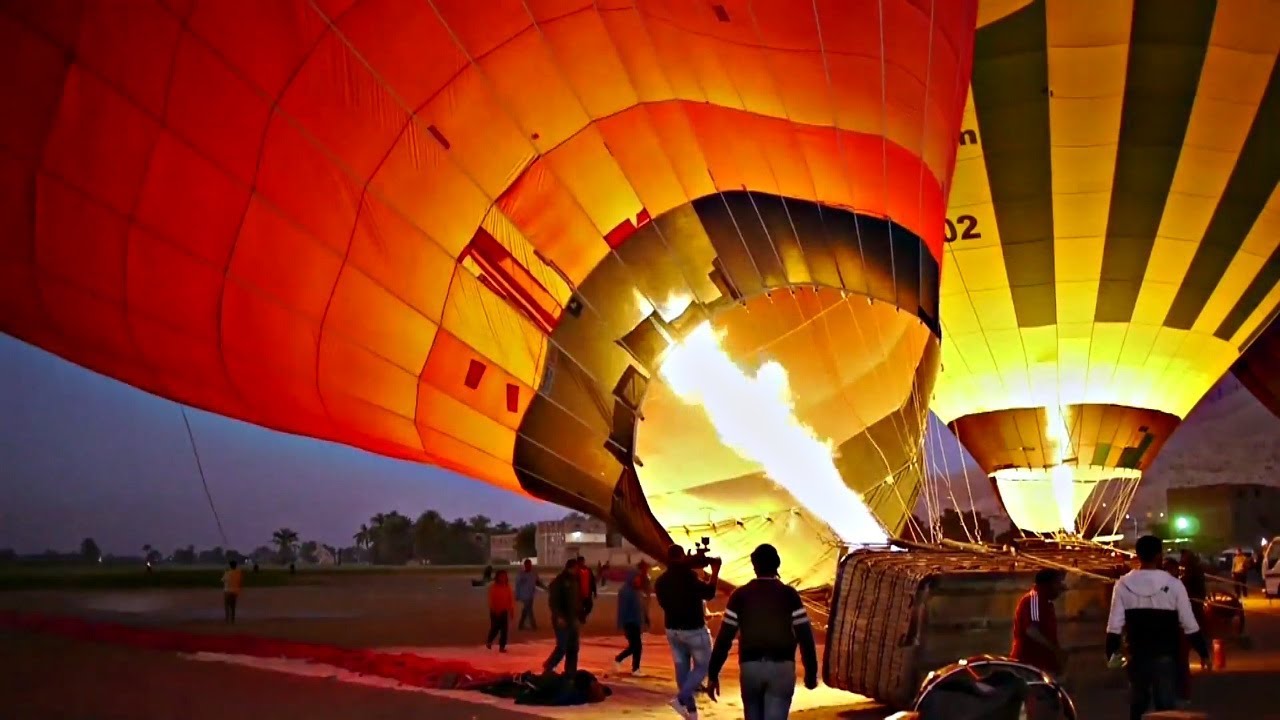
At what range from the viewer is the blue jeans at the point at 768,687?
16.6ft

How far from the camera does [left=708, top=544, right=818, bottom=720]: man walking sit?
16.6 ft

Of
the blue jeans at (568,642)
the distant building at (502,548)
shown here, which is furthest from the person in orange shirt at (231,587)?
the distant building at (502,548)

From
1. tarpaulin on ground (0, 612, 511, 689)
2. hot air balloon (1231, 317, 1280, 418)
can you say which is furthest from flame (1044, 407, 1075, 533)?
tarpaulin on ground (0, 612, 511, 689)

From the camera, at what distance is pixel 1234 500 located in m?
61.2

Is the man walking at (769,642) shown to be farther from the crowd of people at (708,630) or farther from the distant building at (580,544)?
the distant building at (580,544)

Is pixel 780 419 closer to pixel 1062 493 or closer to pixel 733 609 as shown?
pixel 733 609

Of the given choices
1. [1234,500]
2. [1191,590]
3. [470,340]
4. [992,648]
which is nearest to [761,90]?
[470,340]

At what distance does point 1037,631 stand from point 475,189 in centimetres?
398

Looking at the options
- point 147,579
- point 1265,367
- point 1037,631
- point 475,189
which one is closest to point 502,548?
point 147,579

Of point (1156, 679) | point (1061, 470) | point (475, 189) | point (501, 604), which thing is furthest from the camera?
point (1061, 470)

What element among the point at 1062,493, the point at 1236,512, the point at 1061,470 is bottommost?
the point at 1062,493

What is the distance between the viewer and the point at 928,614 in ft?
23.0

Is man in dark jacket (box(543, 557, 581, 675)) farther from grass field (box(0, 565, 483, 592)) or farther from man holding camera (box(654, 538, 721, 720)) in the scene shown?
grass field (box(0, 565, 483, 592))

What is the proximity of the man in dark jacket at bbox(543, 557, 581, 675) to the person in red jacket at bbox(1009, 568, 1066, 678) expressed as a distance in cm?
323
